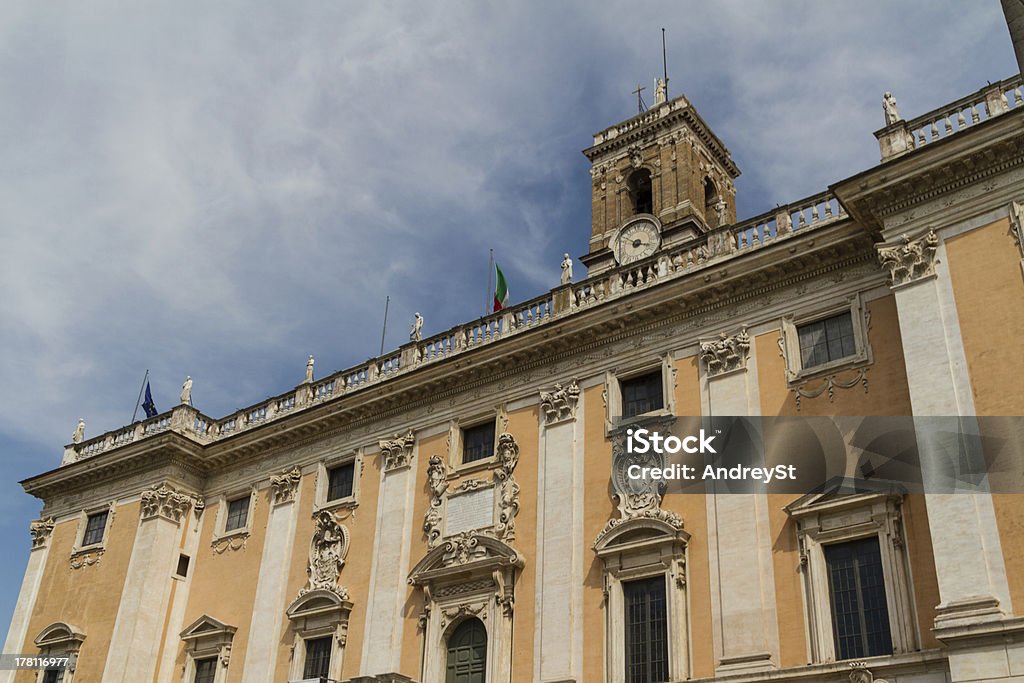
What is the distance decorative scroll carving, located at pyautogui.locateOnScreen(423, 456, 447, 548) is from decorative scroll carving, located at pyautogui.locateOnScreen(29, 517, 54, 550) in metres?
14.7

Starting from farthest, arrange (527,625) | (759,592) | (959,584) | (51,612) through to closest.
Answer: (51,612), (527,625), (759,592), (959,584)

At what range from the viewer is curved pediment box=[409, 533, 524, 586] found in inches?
853

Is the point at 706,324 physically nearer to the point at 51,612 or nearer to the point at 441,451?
the point at 441,451

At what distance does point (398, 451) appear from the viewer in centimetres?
2531

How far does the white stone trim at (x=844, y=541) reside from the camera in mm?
16469

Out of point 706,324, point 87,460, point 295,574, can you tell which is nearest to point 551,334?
point 706,324

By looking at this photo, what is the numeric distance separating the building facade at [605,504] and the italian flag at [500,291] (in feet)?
14.4

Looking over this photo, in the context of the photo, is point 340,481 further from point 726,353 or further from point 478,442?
Result: point 726,353

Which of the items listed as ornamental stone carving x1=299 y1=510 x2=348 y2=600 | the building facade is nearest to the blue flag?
the building facade

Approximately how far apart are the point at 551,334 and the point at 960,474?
9.88 m

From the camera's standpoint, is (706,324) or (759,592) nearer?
(759,592)

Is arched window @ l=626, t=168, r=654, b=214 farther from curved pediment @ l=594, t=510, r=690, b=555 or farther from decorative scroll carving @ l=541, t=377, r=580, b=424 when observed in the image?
curved pediment @ l=594, t=510, r=690, b=555

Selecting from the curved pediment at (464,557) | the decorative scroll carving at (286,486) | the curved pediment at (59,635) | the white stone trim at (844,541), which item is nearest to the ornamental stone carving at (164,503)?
the decorative scroll carving at (286,486)

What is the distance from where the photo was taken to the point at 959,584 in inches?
600
